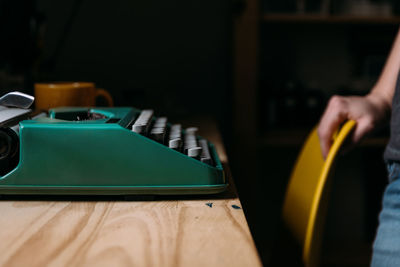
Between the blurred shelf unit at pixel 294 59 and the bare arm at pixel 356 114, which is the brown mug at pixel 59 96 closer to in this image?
the bare arm at pixel 356 114

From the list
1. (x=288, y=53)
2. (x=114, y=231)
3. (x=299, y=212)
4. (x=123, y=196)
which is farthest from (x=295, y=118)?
(x=114, y=231)

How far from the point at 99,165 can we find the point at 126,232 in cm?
13

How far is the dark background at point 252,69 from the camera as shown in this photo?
1480mm

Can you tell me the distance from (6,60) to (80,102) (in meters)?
0.37

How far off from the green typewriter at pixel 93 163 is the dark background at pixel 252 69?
0.73 meters

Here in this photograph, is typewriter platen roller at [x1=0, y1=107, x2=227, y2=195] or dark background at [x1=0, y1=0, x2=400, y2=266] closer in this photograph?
typewriter platen roller at [x1=0, y1=107, x2=227, y2=195]

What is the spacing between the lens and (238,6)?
1402 millimetres

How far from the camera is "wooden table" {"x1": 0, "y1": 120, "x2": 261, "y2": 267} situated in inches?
15.5

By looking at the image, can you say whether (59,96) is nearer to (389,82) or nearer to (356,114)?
(356,114)

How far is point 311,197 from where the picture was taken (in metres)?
0.84

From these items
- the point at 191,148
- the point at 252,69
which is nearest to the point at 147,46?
the point at 252,69

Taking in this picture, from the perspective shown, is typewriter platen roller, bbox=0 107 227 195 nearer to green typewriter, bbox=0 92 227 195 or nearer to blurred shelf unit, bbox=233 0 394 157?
green typewriter, bbox=0 92 227 195

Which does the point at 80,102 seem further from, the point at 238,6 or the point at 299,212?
the point at 238,6

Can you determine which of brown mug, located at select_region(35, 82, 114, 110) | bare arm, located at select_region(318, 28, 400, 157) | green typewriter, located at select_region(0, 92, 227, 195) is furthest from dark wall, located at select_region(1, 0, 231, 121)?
green typewriter, located at select_region(0, 92, 227, 195)
